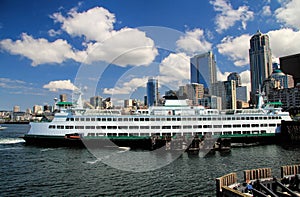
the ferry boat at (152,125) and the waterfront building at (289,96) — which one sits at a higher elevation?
the waterfront building at (289,96)

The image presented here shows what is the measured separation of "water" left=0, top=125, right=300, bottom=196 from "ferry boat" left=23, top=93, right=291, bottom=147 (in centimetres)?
1270

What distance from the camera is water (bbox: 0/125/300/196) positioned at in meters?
20.5

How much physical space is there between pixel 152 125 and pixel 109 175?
2641 centimetres

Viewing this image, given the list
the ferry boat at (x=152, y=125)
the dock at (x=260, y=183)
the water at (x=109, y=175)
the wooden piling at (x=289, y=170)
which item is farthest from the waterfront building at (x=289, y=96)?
the dock at (x=260, y=183)

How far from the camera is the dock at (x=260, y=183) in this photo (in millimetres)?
14453

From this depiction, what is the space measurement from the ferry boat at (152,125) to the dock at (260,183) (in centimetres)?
2985

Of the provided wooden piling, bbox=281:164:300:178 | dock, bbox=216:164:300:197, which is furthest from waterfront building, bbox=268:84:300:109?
dock, bbox=216:164:300:197

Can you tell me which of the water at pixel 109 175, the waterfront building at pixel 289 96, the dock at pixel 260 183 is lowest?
the water at pixel 109 175

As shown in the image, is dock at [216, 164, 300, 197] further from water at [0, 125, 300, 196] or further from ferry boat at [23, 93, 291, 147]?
ferry boat at [23, 93, 291, 147]

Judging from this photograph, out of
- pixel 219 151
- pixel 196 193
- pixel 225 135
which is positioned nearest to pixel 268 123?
pixel 225 135

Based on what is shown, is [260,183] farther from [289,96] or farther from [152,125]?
[289,96]

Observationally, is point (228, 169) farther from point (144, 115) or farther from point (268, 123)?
point (268, 123)

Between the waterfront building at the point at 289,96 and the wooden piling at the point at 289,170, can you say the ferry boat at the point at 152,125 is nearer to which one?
the wooden piling at the point at 289,170

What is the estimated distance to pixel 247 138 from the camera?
52.2 metres
